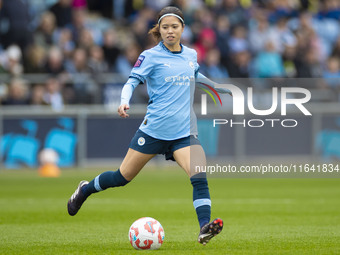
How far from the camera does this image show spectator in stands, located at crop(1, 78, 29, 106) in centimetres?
1850

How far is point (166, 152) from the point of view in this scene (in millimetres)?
8289

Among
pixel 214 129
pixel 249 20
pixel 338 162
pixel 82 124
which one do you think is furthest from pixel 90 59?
pixel 338 162

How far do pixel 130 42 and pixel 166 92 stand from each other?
1253 centimetres

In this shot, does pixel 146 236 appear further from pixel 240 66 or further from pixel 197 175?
pixel 240 66

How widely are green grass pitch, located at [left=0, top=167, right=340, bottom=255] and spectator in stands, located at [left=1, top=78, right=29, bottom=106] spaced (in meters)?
1.73

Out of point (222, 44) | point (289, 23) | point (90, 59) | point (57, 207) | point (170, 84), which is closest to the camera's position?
point (170, 84)

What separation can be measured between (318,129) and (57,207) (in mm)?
8857

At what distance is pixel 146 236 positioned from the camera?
7844 mm

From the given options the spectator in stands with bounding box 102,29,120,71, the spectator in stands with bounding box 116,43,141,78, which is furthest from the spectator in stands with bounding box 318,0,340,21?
the spectator in stands with bounding box 102,29,120,71

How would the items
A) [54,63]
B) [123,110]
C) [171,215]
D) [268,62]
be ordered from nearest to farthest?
[123,110], [171,215], [54,63], [268,62]

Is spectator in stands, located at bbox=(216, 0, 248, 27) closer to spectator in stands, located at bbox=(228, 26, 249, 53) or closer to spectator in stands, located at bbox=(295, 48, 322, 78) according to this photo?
spectator in stands, located at bbox=(228, 26, 249, 53)

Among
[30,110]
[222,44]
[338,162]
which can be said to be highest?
[222,44]

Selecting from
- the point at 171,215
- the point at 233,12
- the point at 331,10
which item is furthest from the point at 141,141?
the point at 331,10

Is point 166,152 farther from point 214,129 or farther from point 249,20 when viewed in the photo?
point 249,20
